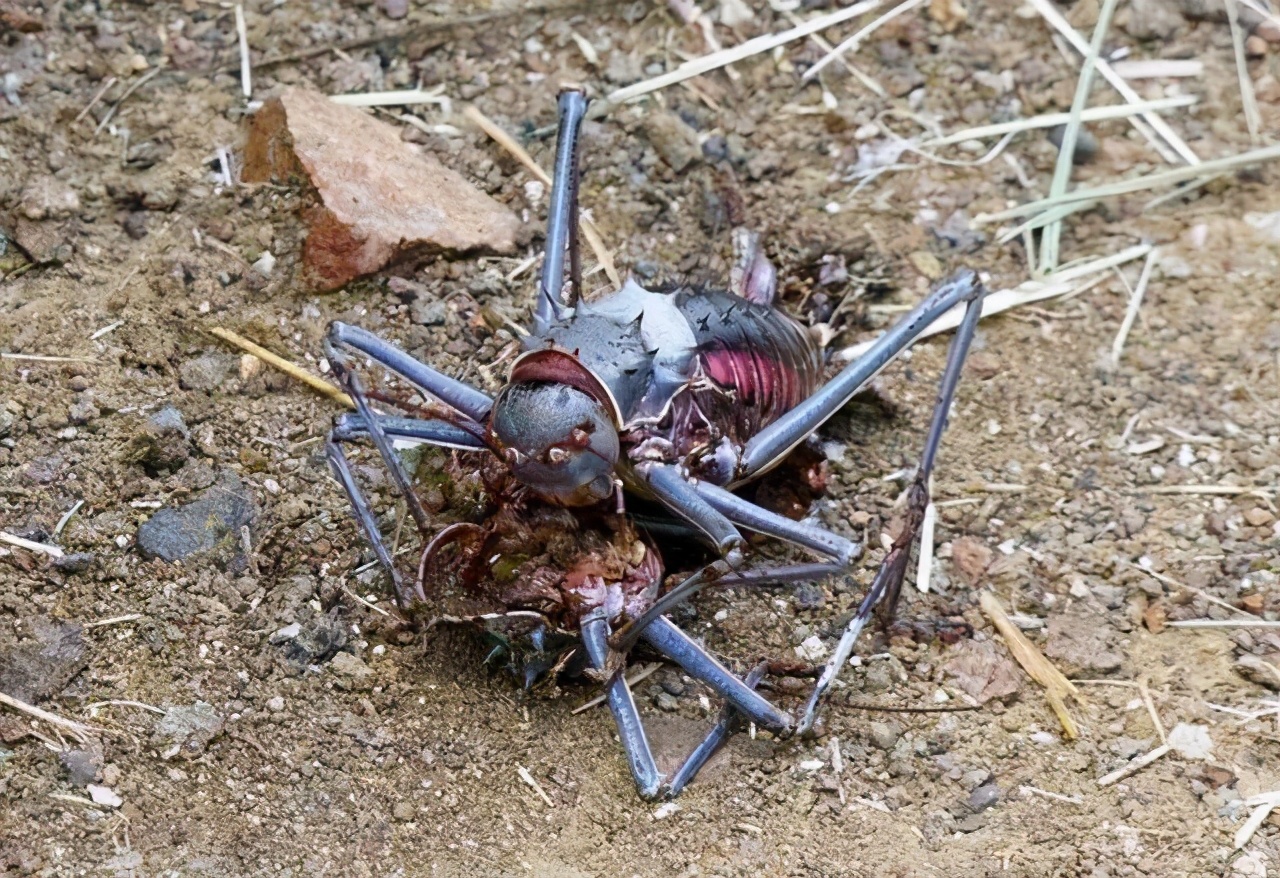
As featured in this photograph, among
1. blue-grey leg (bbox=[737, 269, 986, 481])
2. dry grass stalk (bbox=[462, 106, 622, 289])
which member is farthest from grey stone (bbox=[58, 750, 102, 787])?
dry grass stalk (bbox=[462, 106, 622, 289])

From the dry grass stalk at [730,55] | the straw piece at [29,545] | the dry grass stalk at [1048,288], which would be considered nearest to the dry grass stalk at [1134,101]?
the dry grass stalk at [1048,288]

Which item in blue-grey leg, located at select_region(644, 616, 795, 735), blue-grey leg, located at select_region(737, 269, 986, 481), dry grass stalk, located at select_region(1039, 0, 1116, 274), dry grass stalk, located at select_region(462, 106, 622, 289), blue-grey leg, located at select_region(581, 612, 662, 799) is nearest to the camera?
blue-grey leg, located at select_region(581, 612, 662, 799)

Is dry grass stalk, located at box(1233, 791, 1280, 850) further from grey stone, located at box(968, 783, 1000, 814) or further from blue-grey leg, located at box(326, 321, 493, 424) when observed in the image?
blue-grey leg, located at box(326, 321, 493, 424)

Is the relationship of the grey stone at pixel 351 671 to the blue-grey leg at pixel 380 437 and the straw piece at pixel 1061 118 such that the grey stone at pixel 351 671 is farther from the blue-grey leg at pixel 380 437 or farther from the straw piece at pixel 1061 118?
the straw piece at pixel 1061 118

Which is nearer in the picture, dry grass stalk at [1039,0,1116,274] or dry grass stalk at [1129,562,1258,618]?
dry grass stalk at [1129,562,1258,618]

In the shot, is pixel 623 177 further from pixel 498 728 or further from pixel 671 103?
pixel 498 728

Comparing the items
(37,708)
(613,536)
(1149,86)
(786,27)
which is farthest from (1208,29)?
(37,708)

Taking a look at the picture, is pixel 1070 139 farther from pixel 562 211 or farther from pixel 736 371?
pixel 562 211
